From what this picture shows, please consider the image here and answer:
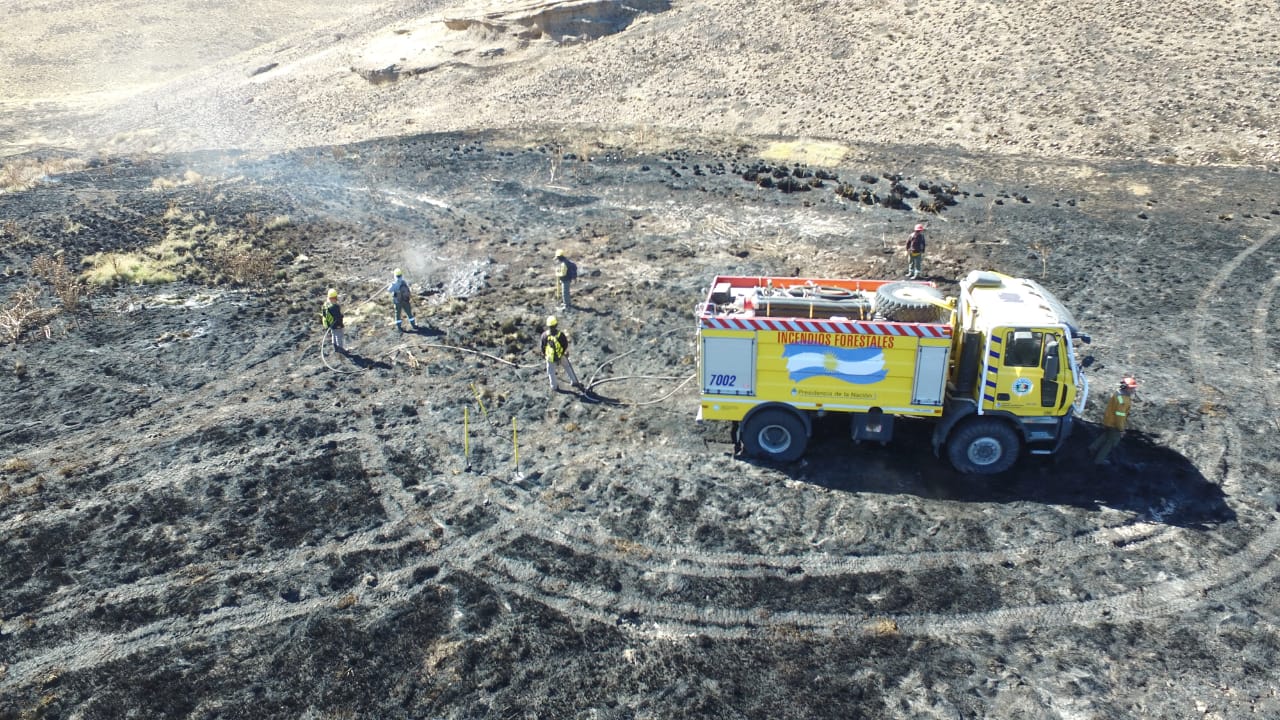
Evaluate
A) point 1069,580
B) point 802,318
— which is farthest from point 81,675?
point 1069,580

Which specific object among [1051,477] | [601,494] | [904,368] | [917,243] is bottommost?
[601,494]

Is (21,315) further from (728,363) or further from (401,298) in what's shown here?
(728,363)

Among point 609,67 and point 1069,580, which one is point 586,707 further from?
point 609,67

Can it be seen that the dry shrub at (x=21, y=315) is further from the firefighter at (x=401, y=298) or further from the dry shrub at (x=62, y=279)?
the firefighter at (x=401, y=298)

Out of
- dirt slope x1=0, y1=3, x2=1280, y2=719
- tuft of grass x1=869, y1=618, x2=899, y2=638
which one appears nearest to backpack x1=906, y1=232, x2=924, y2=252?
dirt slope x1=0, y1=3, x2=1280, y2=719

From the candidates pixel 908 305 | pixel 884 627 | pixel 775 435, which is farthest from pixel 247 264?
pixel 884 627

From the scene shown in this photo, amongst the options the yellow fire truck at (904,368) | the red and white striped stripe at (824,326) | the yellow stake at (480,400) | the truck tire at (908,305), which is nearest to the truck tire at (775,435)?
the yellow fire truck at (904,368)

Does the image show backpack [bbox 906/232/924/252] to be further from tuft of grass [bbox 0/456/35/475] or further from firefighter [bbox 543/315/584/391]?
tuft of grass [bbox 0/456/35/475]
